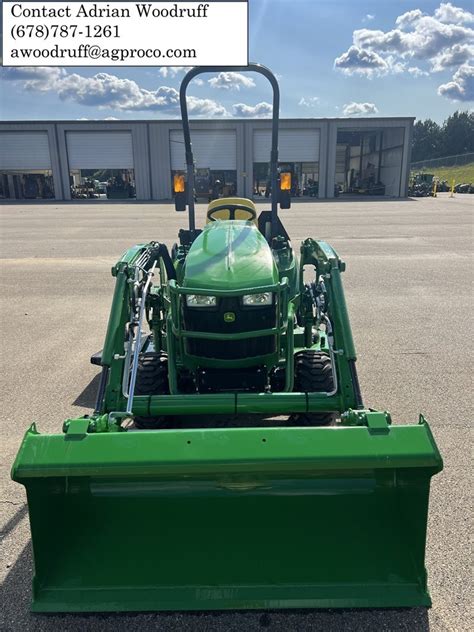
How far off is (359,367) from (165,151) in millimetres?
32423

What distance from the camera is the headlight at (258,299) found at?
287 centimetres

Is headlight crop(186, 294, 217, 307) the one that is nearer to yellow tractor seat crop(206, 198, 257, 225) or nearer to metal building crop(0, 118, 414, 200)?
yellow tractor seat crop(206, 198, 257, 225)

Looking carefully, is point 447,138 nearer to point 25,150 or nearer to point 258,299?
point 25,150

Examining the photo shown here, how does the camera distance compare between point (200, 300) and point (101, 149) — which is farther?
point (101, 149)

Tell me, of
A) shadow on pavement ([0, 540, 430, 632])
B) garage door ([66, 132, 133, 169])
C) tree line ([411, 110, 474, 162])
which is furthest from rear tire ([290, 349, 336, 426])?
tree line ([411, 110, 474, 162])

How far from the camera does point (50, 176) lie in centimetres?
3712

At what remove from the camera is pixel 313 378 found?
10.5 ft

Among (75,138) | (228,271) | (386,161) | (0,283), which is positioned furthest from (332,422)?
(386,161)

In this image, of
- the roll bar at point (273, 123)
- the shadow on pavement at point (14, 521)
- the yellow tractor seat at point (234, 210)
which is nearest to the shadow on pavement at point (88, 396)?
the shadow on pavement at point (14, 521)

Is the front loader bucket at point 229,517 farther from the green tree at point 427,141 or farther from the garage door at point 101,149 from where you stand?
the green tree at point 427,141

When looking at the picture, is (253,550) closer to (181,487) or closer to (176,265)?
(181,487)

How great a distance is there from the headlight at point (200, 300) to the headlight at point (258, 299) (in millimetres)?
182

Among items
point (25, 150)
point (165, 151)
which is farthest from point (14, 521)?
point (25, 150)

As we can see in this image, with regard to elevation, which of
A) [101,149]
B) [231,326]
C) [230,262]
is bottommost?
[231,326]
